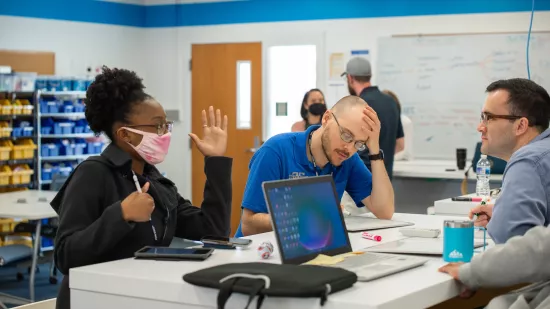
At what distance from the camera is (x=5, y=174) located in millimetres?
8742

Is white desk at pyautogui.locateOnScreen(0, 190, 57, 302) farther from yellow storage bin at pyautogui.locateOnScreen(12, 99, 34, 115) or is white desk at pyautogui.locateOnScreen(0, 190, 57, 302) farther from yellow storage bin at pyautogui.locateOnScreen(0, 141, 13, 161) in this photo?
yellow storage bin at pyautogui.locateOnScreen(12, 99, 34, 115)

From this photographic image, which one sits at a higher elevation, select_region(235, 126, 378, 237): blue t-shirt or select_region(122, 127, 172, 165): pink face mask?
select_region(122, 127, 172, 165): pink face mask

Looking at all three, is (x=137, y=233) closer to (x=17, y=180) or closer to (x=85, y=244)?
(x=85, y=244)

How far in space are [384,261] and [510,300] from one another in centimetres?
39

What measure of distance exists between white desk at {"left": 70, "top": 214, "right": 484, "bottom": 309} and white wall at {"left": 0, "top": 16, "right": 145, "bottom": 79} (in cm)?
747

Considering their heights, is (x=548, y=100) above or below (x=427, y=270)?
above

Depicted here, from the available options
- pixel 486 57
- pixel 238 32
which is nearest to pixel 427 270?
pixel 486 57

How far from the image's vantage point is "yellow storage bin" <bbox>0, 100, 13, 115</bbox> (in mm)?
8762

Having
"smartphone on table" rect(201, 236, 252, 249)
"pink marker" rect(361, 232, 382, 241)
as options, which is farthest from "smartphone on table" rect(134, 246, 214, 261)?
"pink marker" rect(361, 232, 382, 241)

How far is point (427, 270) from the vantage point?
95.3 inches

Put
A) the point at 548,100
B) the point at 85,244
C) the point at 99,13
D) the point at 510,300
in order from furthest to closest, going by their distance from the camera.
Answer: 1. the point at 99,13
2. the point at 548,100
3. the point at 85,244
4. the point at 510,300

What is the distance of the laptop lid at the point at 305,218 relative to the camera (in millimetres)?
2447

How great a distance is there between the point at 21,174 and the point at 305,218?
6.97 meters

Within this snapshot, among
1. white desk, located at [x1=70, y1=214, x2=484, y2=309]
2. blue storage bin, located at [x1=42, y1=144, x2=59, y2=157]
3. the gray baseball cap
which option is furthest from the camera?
blue storage bin, located at [x1=42, y1=144, x2=59, y2=157]
